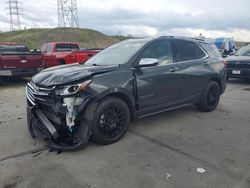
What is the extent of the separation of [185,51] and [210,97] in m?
1.37

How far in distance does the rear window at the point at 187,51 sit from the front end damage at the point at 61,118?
248 cm

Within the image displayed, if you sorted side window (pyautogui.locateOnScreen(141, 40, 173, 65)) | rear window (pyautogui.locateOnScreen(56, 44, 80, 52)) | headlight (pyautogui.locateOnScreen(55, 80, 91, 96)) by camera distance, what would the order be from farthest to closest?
rear window (pyautogui.locateOnScreen(56, 44, 80, 52)) → side window (pyautogui.locateOnScreen(141, 40, 173, 65)) → headlight (pyautogui.locateOnScreen(55, 80, 91, 96))

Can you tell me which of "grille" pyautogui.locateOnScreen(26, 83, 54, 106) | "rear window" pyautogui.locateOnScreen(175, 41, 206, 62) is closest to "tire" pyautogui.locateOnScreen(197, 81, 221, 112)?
"rear window" pyautogui.locateOnScreen(175, 41, 206, 62)

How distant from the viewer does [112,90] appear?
14.5 feet

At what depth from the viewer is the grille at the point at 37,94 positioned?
4.27 m

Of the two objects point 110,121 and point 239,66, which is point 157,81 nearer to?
point 110,121

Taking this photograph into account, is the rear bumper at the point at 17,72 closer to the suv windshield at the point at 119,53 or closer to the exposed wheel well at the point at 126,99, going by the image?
the suv windshield at the point at 119,53

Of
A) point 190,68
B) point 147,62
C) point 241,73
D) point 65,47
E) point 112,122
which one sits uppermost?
point 65,47

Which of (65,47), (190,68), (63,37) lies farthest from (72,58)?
(63,37)

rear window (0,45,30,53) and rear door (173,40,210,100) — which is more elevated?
rear window (0,45,30,53)

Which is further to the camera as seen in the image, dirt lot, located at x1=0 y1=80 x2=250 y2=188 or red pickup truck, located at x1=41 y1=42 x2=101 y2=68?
red pickup truck, located at x1=41 y1=42 x2=101 y2=68

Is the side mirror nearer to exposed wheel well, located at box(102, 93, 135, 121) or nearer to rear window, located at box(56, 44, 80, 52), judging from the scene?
exposed wheel well, located at box(102, 93, 135, 121)

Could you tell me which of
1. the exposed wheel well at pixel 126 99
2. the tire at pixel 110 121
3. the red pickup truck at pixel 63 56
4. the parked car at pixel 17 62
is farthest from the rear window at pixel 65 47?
the tire at pixel 110 121

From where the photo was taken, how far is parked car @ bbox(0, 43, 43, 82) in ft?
34.7
